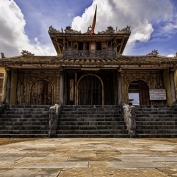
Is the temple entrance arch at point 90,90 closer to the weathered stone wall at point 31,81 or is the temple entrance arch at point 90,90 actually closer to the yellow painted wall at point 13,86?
the weathered stone wall at point 31,81

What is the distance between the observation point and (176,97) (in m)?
12.4

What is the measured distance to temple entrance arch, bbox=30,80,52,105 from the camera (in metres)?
14.0

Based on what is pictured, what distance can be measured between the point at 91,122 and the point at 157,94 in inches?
263

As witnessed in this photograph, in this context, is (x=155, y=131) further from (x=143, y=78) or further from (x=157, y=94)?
(x=143, y=78)

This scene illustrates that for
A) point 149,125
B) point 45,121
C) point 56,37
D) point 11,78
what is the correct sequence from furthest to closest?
point 56,37
point 11,78
point 45,121
point 149,125

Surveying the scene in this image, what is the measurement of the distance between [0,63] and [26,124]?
5.64m

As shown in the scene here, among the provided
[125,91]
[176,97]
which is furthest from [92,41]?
[176,97]

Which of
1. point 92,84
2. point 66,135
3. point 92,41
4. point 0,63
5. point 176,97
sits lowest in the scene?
point 66,135

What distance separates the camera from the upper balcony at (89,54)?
14781 mm

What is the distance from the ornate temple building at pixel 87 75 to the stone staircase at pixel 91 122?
6.88ft

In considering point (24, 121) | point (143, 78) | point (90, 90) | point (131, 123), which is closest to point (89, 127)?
point (131, 123)

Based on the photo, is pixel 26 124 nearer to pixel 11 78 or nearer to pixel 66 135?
pixel 66 135

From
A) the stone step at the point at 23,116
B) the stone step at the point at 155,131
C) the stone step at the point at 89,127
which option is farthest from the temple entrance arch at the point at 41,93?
the stone step at the point at 155,131

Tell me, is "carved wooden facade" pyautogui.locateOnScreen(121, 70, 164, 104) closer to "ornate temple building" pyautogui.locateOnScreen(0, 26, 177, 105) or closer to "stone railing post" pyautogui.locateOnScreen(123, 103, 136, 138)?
"ornate temple building" pyautogui.locateOnScreen(0, 26, 177, 105)
